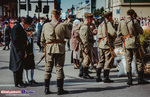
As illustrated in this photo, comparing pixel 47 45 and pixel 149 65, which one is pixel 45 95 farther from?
pixel 149 65

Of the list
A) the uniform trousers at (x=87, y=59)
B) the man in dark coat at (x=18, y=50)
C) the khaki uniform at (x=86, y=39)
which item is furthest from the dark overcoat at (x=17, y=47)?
the uniform trousers at (x=87, y=59)

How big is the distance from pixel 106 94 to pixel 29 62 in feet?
8.02

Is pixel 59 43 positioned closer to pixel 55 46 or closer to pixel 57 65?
pixel 55 46

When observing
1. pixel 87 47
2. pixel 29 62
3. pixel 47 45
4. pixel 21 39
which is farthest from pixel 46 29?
pixel 87 47

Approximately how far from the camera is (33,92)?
6199 millimetres

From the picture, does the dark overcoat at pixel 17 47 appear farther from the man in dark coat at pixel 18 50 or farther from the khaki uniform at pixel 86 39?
the khaki uniform at pixel 86 39

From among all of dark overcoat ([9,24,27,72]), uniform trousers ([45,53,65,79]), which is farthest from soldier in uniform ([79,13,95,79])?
dark overcoat ([9,24,27,72])

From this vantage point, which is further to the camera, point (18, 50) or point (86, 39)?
point (86, 39)

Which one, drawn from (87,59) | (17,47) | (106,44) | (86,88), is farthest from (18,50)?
(106,44)

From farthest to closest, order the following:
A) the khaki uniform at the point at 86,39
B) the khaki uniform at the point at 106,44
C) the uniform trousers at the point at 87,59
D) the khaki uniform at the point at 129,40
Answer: the uniform trousers at the point at 87,59
the khaki uniform at the point at 86,39
the khaki uniform at the point at 106,44
the khaki uniform at the point at 129,40

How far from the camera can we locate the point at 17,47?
21.8 ft

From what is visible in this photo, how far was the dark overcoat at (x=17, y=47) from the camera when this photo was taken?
6.59 metres

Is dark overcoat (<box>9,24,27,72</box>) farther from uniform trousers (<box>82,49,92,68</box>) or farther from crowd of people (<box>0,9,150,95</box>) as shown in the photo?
uniform trousers (<box>82,49,92,68</box>)

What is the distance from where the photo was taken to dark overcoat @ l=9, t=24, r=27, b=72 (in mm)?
6586
